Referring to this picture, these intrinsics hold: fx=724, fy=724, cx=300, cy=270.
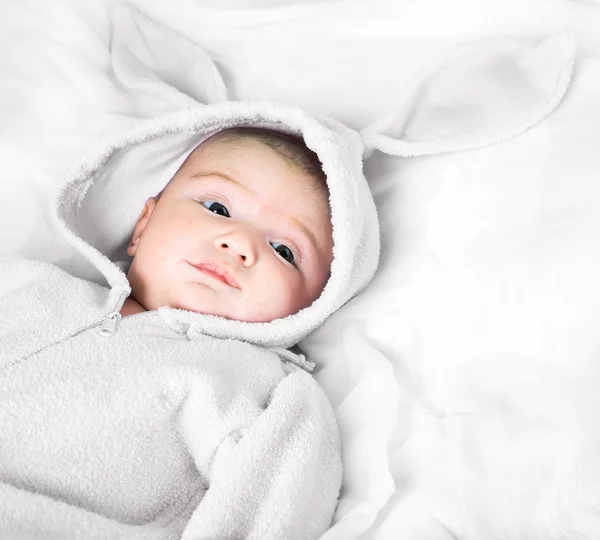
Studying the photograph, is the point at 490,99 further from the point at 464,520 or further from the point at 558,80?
the point at 464,520

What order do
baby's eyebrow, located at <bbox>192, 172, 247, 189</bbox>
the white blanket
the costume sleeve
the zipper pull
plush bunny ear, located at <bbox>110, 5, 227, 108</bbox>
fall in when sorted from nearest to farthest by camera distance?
the costume sleeve → the white blanket → the zipper pull → baby's eyebrow, located at <bbox>192, 172, 247, 189</bbox> → plush bunny ear, located at <bbox>110, 5, 227, 108</bbox>

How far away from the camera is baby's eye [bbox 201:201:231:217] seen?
4.51 feet

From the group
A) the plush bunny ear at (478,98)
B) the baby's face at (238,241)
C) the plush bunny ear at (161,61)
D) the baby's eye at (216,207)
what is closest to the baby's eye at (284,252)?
the baby's face at (238,241)

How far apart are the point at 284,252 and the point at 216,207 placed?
0.51 ft

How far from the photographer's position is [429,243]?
1396 millimetres

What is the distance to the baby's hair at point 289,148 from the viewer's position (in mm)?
1394

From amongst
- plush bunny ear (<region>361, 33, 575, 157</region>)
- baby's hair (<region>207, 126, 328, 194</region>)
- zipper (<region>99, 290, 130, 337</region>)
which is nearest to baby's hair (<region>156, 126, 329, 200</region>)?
baby's hair (<region>207, 126, 328, 194</region>)

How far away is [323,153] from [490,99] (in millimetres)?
350

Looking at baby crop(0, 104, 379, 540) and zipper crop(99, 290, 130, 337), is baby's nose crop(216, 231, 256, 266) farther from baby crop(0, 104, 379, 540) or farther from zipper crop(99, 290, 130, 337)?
zipper crop(99, 290, 130, 337)

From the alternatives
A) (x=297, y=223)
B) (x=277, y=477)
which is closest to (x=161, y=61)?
(x=297, y=223)

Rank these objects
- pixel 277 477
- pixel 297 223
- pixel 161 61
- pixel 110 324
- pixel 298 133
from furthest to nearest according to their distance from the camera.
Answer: pixel 161 61, pixel 298 133, pixel 297 223, pixel 110 324, pixel 277 477

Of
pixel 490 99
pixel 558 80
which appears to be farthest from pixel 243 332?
pixel 558 80

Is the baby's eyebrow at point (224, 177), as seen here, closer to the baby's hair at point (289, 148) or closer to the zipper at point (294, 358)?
the baby's hair at point (289, 148)

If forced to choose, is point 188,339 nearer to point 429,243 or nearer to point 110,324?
point 110,324
